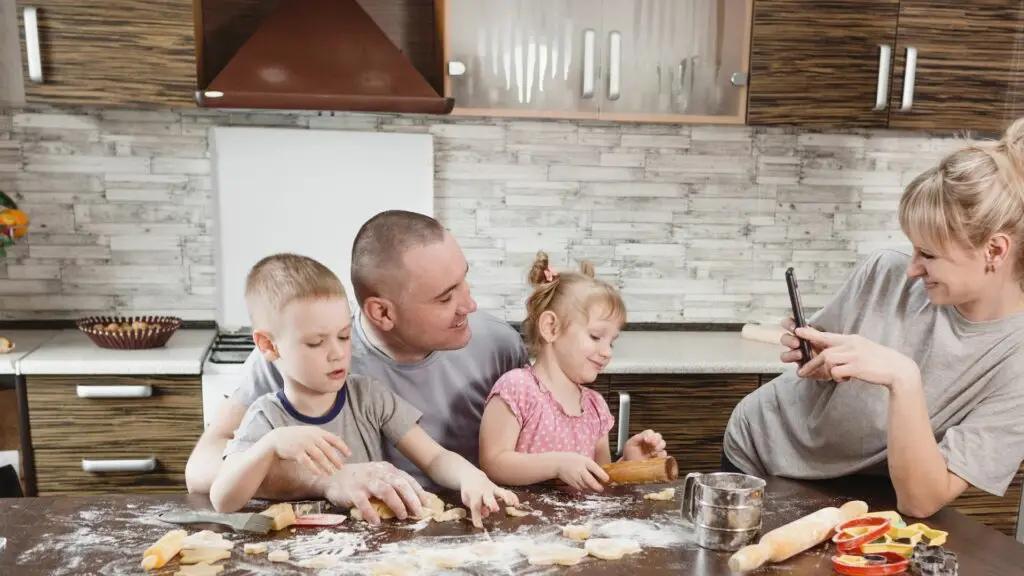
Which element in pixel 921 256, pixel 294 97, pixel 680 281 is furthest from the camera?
pixel 680 281

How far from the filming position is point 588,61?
3033 mm

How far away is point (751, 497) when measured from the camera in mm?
1385

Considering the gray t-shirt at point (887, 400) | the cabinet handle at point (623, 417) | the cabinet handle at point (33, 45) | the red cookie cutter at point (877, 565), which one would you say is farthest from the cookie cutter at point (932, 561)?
the cabinet handle at point (33, 45)

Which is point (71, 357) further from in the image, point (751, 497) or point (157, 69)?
point (751, 497)

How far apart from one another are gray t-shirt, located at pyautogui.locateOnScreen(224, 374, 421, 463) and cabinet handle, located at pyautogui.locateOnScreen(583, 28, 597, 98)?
1636mm

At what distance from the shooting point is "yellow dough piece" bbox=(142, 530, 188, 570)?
49.4 inches

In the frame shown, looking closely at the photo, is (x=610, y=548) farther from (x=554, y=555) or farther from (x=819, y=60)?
(x=819, y=60)

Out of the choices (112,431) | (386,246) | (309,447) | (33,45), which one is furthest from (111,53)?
(309,447)

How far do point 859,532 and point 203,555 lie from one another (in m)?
1.00

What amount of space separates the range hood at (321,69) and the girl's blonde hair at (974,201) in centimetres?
162

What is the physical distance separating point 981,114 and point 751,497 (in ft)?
7.94

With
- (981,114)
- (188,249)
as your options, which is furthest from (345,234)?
(981,114)

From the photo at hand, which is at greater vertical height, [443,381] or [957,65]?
[957,65]

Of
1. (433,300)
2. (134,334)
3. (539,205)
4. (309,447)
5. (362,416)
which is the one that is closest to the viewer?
(309,447)
